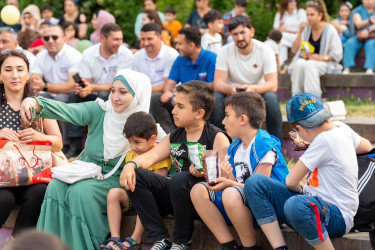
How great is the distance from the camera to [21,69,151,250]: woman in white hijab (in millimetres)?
4672

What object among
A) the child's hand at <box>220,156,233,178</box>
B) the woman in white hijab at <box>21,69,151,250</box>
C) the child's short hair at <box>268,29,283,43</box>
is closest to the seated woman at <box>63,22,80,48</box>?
the child's short hair at <box>268,29,283,43</box>

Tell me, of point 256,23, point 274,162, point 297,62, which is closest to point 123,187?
point 274,162

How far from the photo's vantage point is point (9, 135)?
4906 millimetres

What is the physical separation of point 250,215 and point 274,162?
377 millimetres

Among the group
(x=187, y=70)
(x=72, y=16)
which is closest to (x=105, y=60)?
(x=187, y=70)

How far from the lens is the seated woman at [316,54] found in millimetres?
7902

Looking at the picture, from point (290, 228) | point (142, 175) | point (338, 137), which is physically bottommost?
point (290, 228)

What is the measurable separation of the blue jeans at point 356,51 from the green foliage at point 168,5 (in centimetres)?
259

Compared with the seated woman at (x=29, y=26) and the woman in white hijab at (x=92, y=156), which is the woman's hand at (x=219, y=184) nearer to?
the woman in white hijab at (x=92, y=156)

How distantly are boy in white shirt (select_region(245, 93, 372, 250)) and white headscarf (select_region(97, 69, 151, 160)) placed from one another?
136 cm

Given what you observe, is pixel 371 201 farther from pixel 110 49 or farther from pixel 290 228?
pixel 110 49

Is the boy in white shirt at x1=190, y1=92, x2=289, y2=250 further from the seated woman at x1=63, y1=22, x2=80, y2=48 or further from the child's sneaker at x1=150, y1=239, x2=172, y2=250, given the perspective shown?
the seated woman at x1=63, y1=22, x2=80, y2=48

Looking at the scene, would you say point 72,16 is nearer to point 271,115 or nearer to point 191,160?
point 271,115

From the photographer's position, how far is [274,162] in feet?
13.6
